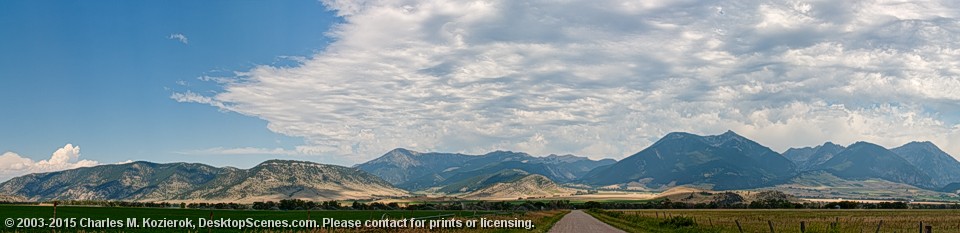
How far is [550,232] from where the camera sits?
57.2m

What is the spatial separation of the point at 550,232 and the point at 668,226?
16911mm

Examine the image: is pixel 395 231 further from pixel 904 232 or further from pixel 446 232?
pixel 904 232

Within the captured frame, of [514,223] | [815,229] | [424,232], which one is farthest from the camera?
[514,223]

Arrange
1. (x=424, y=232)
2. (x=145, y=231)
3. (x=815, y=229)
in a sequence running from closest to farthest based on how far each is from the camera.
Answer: (x=815, y=229) < (x=424, y=232) < (x=145, y=231)

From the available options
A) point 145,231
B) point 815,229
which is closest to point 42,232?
point 145,231

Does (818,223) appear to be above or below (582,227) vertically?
above

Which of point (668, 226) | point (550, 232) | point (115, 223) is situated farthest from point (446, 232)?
point (115, 223)

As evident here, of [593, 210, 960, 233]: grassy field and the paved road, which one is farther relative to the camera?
the paved road

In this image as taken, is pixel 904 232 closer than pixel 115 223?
Yes

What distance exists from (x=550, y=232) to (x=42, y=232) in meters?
37.0

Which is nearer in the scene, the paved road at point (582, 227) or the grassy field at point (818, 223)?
the grassy field at point (818, 223)

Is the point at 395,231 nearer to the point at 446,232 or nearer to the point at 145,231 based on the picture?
the point at 446,232

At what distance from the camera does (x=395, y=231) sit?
44.0 meters

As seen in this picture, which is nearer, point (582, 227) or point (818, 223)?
point (818, 223)
